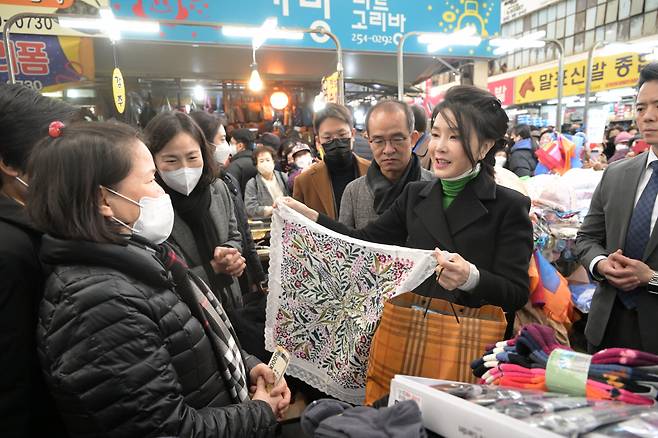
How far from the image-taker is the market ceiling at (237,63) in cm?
827

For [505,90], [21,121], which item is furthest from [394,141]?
[505,90]

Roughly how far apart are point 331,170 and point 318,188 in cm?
17

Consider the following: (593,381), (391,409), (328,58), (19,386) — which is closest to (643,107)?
(593,381)

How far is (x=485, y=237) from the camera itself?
1.66m

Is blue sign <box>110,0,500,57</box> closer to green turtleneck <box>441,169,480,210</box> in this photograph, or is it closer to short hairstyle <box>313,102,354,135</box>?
short hairstyle <box>313,102,354,135</box>

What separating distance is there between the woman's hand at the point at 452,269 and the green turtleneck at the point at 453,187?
438 mm

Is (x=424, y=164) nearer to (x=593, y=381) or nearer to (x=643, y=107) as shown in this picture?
(x=643, y=107)

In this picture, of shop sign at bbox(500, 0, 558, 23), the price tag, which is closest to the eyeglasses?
the price tag

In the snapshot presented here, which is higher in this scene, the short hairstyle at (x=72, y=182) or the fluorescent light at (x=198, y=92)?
the fluorescent light at (x=198, y=92)

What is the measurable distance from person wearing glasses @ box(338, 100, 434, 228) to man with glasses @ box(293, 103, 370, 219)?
0.41 metres

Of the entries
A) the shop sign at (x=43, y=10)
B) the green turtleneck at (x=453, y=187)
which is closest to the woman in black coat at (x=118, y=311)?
the green turtleneck at (x=453, y=187)

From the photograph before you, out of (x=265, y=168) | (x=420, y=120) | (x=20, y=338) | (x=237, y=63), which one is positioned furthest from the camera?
(x=237, y=63)

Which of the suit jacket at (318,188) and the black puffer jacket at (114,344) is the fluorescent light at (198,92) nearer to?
the suit jacket at (318,188)

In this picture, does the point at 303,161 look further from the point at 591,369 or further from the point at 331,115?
the point at 591,369
